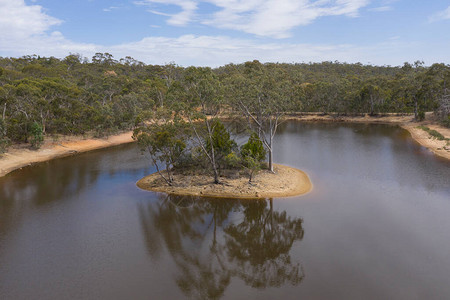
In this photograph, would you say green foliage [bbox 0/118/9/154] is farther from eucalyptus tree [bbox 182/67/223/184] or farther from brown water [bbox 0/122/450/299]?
eucalyptus tree [bbox 182/67/223/184]

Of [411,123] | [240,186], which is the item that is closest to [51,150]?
[240,186]

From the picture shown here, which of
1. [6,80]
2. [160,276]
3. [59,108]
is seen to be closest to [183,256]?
[160,276]

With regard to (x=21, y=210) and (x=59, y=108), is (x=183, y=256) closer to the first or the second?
(x=21, y=210)

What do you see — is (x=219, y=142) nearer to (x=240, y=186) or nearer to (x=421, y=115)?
(x=240, y=186)

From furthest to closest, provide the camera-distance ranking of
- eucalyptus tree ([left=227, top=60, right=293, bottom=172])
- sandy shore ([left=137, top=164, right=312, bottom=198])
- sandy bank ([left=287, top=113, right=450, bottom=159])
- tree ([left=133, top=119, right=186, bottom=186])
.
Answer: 1. sandy bank ([left=287, top=113, right=450, bottom=159])
2. eucalyptus tree ([left=227, top=60, right=293, bottom=172])
3. tree ([left=133, top=119, right=186, bottom=186])
4. sandy shore ([left=137, top=164, right=312, bottom=198])

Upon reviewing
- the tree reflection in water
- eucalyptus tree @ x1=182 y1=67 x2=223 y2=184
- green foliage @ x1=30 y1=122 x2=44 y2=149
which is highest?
eucalyptus tree @ x1=182 y1=67 x2=223 y2=184

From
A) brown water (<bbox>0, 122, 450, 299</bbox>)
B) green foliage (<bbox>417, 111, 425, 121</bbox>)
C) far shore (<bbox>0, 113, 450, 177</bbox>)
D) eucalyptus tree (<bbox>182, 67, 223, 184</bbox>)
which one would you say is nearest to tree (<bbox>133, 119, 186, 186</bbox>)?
eucalyptus tree (<bbox>182, 67, 223, 184</bbox>)

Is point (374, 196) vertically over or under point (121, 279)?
over

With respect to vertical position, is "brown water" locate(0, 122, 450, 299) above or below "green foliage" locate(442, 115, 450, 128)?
below
